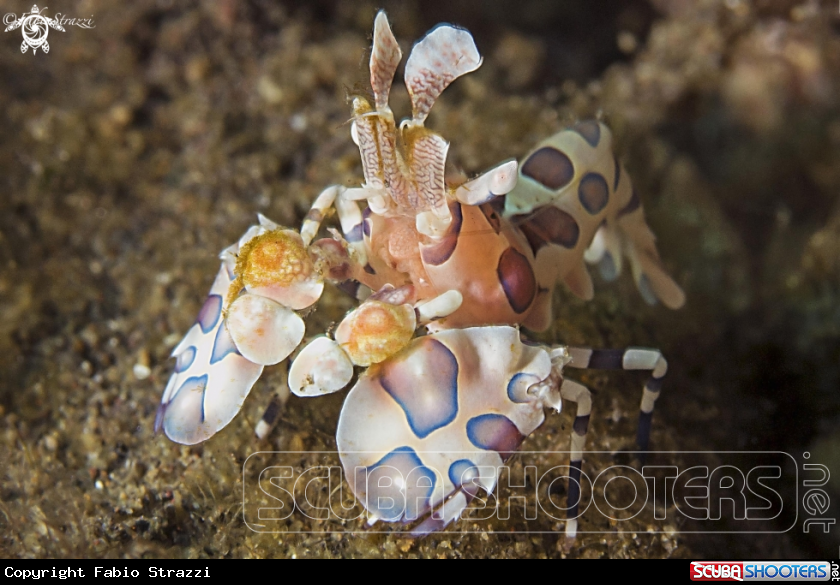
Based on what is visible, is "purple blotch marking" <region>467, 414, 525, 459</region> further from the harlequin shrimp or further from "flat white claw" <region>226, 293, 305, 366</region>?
"flat white claw" <region>226, 293, 305, 366</region>

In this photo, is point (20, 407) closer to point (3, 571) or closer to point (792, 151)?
point (3, 571)

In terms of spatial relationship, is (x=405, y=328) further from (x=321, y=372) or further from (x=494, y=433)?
(x=494, y=433)

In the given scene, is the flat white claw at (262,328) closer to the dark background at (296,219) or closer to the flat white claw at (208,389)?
the flat white claw at (208,389)

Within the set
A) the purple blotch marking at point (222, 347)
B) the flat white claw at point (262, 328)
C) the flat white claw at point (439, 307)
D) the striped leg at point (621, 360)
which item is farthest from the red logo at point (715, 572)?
the purple blotch marking at point (222, 347)

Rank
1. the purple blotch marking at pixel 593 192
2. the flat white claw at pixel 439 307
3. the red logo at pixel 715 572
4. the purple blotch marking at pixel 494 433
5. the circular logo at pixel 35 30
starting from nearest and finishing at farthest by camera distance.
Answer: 1. the purple blotch marking at pixel 494 433
2. the flat white claw at pixel 439 307
3. the red logo at pixel 715 572
4. the purple blotch marking at pixel 593 192
5. the circular logo at pixel 35 30

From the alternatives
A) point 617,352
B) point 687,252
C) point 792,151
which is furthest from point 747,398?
point 792,151

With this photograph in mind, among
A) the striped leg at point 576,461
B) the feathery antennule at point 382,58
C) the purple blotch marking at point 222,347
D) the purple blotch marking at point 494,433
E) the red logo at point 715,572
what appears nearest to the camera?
the feathery antennule at point 382,58

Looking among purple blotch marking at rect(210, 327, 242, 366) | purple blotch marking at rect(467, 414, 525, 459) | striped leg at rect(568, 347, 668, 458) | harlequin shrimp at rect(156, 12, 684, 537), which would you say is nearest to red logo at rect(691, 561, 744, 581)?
striped leg at rect(568, 347, 668, 458)
